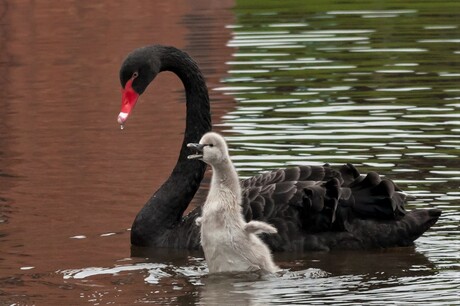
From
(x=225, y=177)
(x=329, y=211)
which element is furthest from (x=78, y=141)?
(x=225, y=177)

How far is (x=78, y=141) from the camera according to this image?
1169 cm

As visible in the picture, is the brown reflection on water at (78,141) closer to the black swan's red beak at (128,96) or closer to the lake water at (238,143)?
Result: the lake water at (238,143)

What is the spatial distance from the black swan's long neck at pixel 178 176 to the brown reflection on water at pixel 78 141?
0.21 metres

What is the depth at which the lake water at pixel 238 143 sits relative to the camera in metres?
7.37

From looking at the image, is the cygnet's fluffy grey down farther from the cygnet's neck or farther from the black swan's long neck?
the black swan's long neck

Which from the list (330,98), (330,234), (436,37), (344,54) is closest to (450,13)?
(436,37)

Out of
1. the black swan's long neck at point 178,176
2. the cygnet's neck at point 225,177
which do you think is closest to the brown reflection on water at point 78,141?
the black swan's long neck at point 178,176

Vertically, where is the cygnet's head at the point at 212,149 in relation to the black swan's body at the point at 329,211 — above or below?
above

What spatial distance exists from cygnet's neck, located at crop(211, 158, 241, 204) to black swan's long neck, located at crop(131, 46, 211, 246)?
42.8 inches

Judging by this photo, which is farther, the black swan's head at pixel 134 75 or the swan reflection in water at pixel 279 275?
the black swan's head at pixel 134 75

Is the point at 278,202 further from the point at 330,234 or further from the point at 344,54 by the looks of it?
the point at 344,54

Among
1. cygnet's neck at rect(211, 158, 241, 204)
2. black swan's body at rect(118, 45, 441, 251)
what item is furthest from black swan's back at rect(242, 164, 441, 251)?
cygnet's neck at rect(211, 158, 241, 204)

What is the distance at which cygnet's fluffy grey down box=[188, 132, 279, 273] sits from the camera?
7.39 metres

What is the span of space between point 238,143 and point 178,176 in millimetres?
2058
